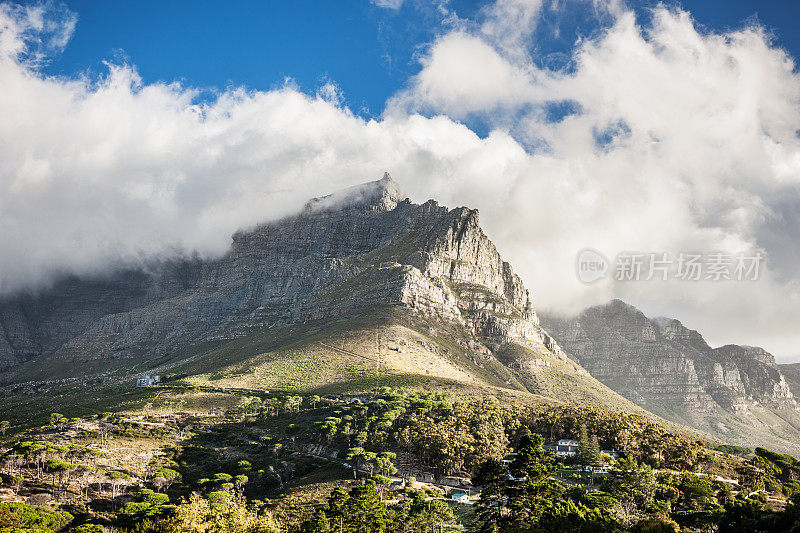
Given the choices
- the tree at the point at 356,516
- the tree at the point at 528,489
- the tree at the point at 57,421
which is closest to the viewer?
the tree at the point at 528,489

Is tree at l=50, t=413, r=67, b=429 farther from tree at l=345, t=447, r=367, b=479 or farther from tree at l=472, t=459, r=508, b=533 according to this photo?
tree at l=472, t=459, r=508, b=533

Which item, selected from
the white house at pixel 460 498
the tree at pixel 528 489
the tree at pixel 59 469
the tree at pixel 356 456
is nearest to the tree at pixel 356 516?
the tree at pixel 528 489

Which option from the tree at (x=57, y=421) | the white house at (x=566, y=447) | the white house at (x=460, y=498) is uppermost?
the white house at (x=566, y=447)

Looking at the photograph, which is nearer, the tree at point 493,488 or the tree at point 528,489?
the tree at point 528,489

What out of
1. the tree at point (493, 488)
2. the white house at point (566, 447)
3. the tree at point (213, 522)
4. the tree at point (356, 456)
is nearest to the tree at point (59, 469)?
the tree at point (213, 522)

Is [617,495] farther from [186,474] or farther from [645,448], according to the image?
[186,474]

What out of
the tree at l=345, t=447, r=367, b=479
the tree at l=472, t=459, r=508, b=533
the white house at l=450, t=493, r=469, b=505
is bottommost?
the white house at l=450, t=493, r=469, b=505

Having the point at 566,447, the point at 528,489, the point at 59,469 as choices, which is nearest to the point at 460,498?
the point at 566,447

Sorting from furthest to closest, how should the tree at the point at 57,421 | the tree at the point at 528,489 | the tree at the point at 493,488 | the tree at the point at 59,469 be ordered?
1. the tree at the point at 57,421
2. the tree at the point at 59,469
3. the tree at the point at 493,488
4. the tree at the point at 528,489

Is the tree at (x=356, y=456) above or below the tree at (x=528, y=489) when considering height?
below

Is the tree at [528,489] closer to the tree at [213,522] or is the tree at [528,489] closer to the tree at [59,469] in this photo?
the tree at [213,522]

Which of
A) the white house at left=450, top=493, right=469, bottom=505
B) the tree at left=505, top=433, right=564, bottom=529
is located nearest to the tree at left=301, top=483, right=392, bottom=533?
the tree at left=505, top=433, right=564, bottom=529

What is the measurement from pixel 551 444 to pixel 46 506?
88.6 meters

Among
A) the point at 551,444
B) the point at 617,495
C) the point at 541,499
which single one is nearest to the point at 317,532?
the point at 541,499
